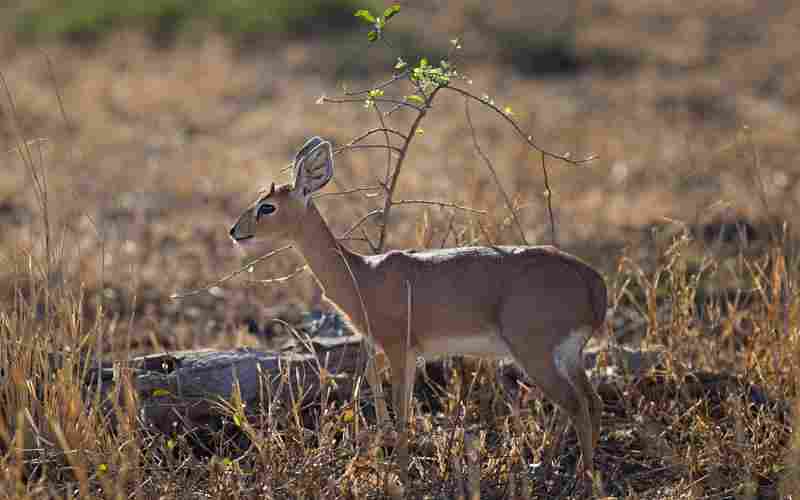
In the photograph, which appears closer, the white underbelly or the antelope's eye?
the white underbelly

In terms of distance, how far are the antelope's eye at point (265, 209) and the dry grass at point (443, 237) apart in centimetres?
70

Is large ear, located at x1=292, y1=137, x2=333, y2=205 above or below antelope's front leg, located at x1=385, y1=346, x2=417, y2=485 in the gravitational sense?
above

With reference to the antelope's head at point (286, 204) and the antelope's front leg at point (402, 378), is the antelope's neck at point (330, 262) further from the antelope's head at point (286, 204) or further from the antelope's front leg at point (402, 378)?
the antelope's front leg at point (402, 378)

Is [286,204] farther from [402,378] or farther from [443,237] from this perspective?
[443,237]

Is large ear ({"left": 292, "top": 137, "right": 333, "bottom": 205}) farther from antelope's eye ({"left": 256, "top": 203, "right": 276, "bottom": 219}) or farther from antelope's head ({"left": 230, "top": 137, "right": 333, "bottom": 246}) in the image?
antelope's eye ({"left": 256, "top": 203, "right": 276, "bottom": 219})

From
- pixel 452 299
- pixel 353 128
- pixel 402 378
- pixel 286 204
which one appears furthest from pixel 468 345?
pixel 353 128

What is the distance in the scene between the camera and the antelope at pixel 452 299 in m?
4.35

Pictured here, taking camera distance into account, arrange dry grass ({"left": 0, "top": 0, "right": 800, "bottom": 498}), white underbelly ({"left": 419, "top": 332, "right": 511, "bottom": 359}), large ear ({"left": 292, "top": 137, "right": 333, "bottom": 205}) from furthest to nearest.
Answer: large ear ({"left": 292, "top": 137, "right": 333, "bottom": 205}) → white underbelly ({"left": 419, "top": 332, "right": 511, "bottom": 359}) → dry grass ({"left": 0, "top": 0, "right": 800, "bottom": 498})

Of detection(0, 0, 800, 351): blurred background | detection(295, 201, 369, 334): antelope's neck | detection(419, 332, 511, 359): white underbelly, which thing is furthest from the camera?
detection(0, 0, 800, 351): blurred background

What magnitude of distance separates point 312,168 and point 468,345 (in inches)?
39.7

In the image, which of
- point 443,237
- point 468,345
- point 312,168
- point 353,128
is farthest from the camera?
point 353,128

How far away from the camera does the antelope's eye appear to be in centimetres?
477

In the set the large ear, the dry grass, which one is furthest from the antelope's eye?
the dry grass

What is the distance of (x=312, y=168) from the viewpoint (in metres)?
4.78
